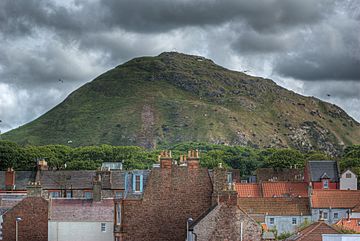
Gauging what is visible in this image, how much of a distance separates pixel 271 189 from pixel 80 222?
185 feet

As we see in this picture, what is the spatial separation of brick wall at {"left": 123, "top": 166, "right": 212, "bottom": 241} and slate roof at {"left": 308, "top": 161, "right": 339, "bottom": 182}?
90484 mm

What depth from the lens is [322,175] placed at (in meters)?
142

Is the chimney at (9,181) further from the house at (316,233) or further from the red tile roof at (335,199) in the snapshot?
the house at (316,233)

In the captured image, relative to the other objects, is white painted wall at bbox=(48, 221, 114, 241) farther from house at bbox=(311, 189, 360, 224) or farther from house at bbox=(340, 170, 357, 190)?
house at bbox=(340, 170, 357, 190)

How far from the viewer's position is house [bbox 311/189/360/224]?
105m

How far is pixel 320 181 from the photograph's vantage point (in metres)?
141

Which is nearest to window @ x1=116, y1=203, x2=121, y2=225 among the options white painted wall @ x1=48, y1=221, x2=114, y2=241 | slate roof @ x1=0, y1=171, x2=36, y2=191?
white painted wall @ x1=48, y1=221, x2=114, y2=241

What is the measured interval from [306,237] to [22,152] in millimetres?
150783

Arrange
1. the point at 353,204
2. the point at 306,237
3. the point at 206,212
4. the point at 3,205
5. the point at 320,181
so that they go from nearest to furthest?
the point at 206,212
the point at 306,237
the point at 3,205
the point at 353,204
the point at 320,181

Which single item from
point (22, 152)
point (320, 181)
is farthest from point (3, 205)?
point (22, 152)

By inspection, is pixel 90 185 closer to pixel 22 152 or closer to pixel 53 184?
pixel 53 184

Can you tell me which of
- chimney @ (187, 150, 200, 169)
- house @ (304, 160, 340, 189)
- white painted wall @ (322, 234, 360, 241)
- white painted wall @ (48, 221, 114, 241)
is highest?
house @ (304, 160, 340, 189)

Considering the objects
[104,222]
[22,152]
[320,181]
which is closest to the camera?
[104,222]

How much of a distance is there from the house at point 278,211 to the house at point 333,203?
2.42 meters
